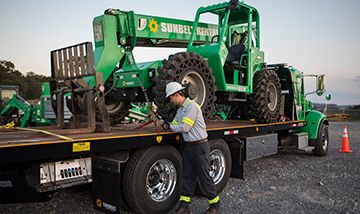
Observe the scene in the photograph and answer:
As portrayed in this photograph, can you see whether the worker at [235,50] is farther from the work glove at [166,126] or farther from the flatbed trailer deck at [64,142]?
the work glove at [166,126]

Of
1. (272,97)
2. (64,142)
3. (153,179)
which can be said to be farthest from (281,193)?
(64,142)

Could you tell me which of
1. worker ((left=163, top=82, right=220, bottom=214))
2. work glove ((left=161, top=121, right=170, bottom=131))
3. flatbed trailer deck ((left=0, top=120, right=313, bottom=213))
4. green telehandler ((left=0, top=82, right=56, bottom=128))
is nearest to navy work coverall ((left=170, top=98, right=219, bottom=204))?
worker ((left=163, top=82, right=220, bottom=214))

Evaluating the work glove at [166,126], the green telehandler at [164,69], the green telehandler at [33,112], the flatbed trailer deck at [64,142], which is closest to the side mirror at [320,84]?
the green telehandler at [164,69]

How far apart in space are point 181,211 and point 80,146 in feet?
Answer: 5.78

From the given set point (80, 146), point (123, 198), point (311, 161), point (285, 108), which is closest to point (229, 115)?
point (285, 108)

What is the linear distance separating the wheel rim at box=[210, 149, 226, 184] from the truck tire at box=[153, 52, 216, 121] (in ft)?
2.36

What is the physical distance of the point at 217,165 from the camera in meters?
6.21

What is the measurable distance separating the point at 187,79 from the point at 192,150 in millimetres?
1606

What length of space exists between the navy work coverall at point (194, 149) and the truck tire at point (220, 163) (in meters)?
1.17

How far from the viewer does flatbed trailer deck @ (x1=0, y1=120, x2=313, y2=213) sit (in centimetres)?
370

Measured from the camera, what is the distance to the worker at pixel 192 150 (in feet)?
15.6

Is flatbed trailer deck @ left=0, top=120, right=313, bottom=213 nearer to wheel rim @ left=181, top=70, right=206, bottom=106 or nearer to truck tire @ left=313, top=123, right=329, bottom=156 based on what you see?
wheel rim @ left=181, top=70, right=206, bottom=106

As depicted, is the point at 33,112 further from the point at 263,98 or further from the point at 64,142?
the point at 64,142

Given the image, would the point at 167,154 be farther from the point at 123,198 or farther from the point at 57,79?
the point at 57,79
